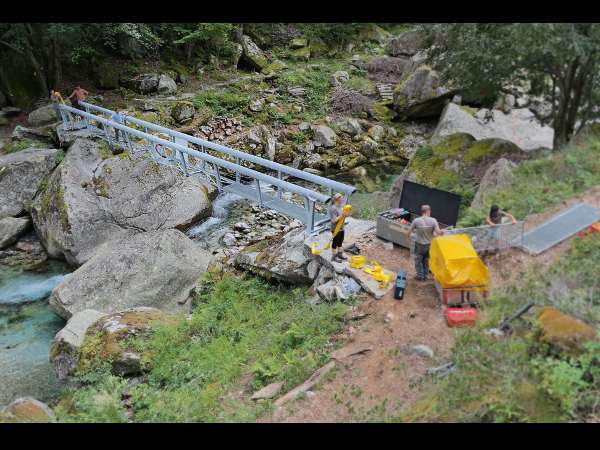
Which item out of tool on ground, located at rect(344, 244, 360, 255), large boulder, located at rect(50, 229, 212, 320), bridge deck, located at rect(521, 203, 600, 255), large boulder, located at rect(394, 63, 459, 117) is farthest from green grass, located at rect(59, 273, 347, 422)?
large boulder, located at rect(394, 63, 459, 117)

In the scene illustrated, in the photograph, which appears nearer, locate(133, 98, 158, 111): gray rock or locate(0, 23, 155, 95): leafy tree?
locate(0, 23, 155, 95): leafy tree

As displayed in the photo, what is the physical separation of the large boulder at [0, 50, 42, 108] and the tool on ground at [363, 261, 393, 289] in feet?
59.5

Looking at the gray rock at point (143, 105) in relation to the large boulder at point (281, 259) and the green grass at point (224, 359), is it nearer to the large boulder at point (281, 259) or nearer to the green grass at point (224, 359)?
the large boulder at point (281, 259)

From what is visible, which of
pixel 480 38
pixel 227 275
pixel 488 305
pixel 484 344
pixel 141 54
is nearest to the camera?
pixel 484 344

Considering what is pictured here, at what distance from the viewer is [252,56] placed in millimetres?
26125

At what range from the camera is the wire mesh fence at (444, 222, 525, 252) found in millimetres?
7613

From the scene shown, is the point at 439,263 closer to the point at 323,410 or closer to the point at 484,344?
the point at 484,344

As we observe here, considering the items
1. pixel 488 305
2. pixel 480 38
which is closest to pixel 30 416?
pixel 488 305

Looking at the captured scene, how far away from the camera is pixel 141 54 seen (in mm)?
22969

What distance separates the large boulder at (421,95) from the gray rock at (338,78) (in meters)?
4.91

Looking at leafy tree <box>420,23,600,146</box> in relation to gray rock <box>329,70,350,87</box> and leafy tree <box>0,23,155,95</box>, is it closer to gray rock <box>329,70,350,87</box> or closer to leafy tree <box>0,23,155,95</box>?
leafy tree <box>0,23,155,95</box>

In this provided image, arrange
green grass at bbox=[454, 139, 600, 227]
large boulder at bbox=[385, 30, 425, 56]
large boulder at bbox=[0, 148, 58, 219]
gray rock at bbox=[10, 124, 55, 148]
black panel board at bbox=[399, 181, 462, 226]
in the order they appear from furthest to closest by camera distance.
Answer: large boulder at bbox=[385, 30, 425, 56], gray rock at bbox=[10, 124, 55, 148], large boulder at bbox=[0, 148, 58, 219], black panel board at bbox=[399, 181, 462, 226], green grass at bbox=[454, 139, 600, 227]

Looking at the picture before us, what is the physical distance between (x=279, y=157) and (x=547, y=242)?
14248 mm

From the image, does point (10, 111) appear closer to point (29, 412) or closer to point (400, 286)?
point (29, 412)
